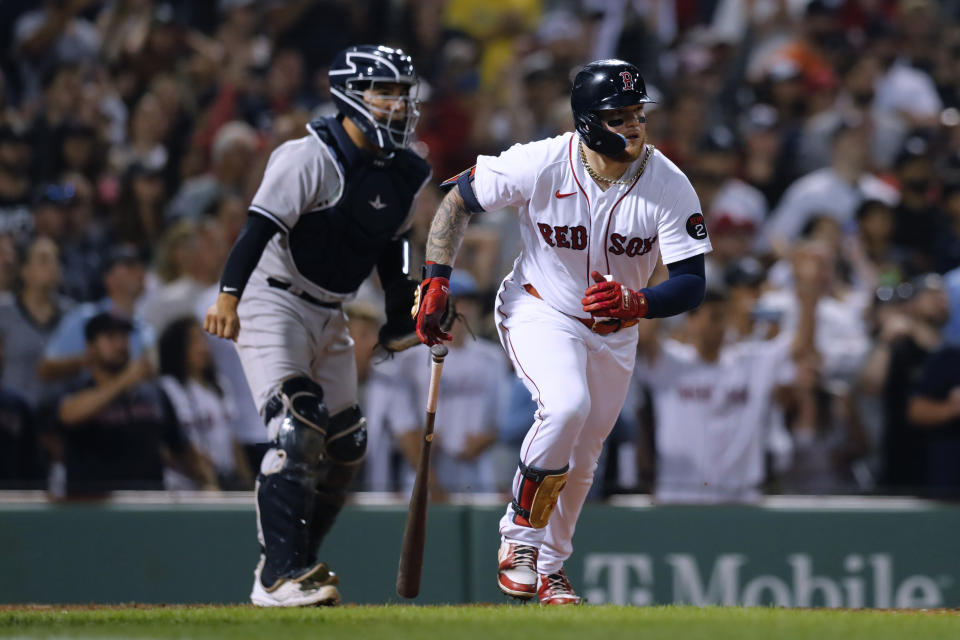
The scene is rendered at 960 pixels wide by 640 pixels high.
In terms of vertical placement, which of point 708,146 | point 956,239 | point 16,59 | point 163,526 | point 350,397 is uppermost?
point 16,59

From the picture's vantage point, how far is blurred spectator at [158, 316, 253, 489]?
8180 mm

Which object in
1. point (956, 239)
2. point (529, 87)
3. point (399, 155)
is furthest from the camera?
point (529, 87)

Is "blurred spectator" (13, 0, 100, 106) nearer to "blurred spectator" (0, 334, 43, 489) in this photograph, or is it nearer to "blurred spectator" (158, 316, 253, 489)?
"blurred spectator" (0, 334, 43, 489)

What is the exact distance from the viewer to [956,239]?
9594 millimetres

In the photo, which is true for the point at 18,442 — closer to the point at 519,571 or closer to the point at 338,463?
the point at 338,463

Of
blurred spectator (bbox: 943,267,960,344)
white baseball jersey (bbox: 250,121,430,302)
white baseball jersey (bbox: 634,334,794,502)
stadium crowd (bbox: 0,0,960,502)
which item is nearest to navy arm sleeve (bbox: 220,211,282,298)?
white baseball jersey (bbox: 250,121,430,302)

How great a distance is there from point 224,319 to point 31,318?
11.4 feet

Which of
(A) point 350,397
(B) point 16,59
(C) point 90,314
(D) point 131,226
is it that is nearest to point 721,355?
(A) point 350,397

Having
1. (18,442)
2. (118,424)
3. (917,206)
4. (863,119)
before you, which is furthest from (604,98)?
(863,119)

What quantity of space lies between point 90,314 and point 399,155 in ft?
10.2

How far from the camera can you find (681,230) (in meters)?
5.45

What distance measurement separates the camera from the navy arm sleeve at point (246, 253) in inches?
223

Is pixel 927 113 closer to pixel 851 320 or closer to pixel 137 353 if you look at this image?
pixel 851 320

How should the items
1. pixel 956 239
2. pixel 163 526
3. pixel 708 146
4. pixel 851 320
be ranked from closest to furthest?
pixel 163 526 < pixel 851 320 < pixel 956 239 < pixel 708 146
